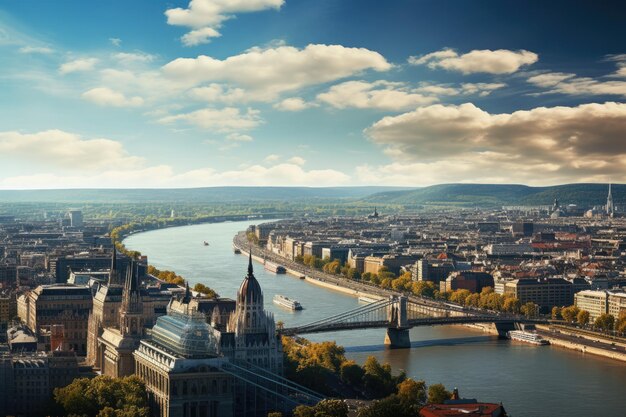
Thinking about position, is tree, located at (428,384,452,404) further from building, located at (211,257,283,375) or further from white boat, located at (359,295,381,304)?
white boat, located at (359,295,381,304)

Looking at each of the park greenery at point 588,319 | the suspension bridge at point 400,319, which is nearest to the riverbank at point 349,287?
the suspension bridge at point 400,319

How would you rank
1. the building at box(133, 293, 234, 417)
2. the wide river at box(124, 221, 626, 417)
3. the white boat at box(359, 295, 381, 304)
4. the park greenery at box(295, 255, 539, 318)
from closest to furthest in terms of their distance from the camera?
the building at box(133, 293, 234, 417), the wide river at box(124, 221, 626, 417), the park greenery at box(295, 255, 539, 318), the white boat at box(359, 295, 381, 304)

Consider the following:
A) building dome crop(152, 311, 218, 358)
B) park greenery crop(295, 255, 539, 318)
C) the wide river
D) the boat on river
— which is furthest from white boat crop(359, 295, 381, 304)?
building dome crop(152, 311, 218, 358)

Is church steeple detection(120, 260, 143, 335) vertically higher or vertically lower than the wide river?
higher

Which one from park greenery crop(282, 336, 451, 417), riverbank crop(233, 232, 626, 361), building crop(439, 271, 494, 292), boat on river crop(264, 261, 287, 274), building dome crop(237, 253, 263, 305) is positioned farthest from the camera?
boat on river crop(264, 261, 287, 274)

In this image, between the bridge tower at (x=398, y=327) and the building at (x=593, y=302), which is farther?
the building at (x=593, y=302)

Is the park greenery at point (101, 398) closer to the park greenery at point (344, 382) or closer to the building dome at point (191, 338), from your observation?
the building dome at point (191, 338)

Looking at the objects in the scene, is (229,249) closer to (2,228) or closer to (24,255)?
(24,255)
